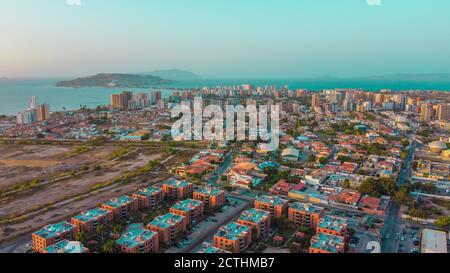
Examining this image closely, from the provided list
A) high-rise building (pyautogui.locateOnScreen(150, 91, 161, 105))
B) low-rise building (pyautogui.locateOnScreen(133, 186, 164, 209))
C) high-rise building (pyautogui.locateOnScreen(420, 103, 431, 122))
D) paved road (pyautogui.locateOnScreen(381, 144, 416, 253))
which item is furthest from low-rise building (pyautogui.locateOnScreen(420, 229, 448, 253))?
high-rise building (pyautogui.locateOnScreen(150, 91, 161, 105))

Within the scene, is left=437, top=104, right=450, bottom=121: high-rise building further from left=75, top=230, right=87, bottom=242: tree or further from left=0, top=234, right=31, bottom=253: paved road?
left=0, top=234, right=31, bottom=253: paved road

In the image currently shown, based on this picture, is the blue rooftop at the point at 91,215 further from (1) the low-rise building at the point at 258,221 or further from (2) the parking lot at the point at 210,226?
(1) the low-rise building at the point at 258,221
